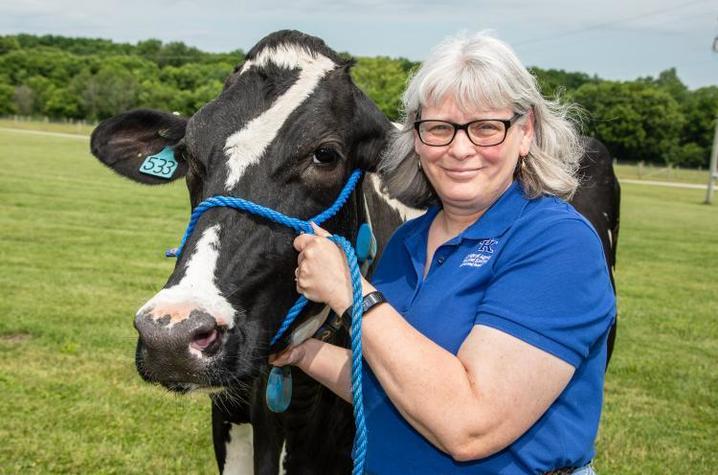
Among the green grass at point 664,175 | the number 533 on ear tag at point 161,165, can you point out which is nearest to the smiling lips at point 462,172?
the number 533 on ear tag at point 161,165

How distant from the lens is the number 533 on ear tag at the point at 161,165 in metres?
3.38

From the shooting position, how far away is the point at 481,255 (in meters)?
2.17

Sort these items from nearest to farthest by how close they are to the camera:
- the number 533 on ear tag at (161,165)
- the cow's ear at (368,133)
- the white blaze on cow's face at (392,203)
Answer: the cow's ear at (368,133), the number 533 on ear tag at (161,165), the white blaze on cow's face at (392,203)

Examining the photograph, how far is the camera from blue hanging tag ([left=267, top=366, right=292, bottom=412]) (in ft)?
9.12

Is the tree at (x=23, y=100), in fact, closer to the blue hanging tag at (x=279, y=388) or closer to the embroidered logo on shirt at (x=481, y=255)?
the blue hanging tag at (x=279, y=388)

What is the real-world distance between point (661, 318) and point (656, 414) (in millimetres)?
4065

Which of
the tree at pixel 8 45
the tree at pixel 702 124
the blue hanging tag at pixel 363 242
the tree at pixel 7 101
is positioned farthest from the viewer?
the tree at pixel 8 45

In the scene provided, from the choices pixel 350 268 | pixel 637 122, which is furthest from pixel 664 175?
pixel 350 268

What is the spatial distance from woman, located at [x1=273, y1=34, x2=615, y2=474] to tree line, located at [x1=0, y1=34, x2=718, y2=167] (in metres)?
60.0

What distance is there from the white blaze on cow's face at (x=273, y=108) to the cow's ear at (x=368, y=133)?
0.63ft

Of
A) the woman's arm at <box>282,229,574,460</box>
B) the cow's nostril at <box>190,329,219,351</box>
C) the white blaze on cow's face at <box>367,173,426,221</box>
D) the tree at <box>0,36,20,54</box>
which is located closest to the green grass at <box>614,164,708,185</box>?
the white blaze on cow's face at <box>367,173,426,221</box>

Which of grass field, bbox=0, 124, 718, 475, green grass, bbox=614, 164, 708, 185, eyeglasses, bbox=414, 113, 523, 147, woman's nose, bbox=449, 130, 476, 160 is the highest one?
eyeglasses, bbox=414, 113, 523, 147

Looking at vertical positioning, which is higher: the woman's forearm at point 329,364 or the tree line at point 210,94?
the woman's forearm at point 329,364

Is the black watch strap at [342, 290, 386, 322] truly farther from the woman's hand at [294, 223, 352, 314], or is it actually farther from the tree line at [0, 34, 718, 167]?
the tree line at [0, 34, 718, 167]
